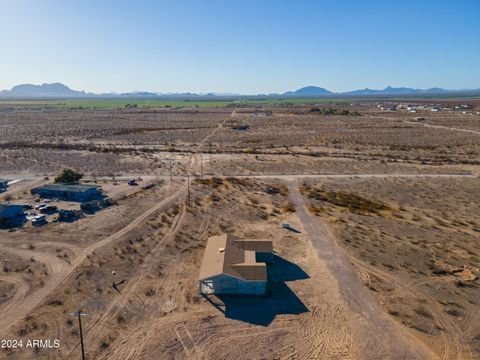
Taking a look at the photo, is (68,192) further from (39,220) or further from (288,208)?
(288,208)

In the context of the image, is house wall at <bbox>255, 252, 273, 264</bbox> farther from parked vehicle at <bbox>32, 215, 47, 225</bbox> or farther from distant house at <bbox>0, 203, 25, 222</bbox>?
distant house at <bbox>0, 203, 25, 222</bbox>

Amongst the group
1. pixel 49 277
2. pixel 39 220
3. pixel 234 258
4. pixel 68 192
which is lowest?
pixel 49 277

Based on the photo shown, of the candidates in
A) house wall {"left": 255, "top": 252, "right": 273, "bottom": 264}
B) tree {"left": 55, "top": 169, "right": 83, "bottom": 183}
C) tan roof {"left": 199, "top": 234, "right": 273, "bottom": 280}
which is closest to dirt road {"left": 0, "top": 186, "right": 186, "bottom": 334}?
tan roof {"left": 199, "top": 234, "right": 273, "bottom": 280}

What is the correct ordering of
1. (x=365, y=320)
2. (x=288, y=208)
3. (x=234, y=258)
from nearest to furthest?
(x=365, y=320) → (x=234, y=258) → (x=288, y=208)

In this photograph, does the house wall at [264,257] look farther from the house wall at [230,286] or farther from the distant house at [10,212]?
the distant house at [10,212]

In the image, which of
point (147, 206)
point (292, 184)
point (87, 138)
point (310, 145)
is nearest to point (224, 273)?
point (147, 206)

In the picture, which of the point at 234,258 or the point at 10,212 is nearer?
the point at 234,258

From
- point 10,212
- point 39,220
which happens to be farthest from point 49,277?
point 10,212

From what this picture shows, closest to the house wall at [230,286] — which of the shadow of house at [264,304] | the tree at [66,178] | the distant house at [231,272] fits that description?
the distant house at [231,272]

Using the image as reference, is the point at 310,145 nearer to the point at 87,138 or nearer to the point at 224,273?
the point at 87,138
